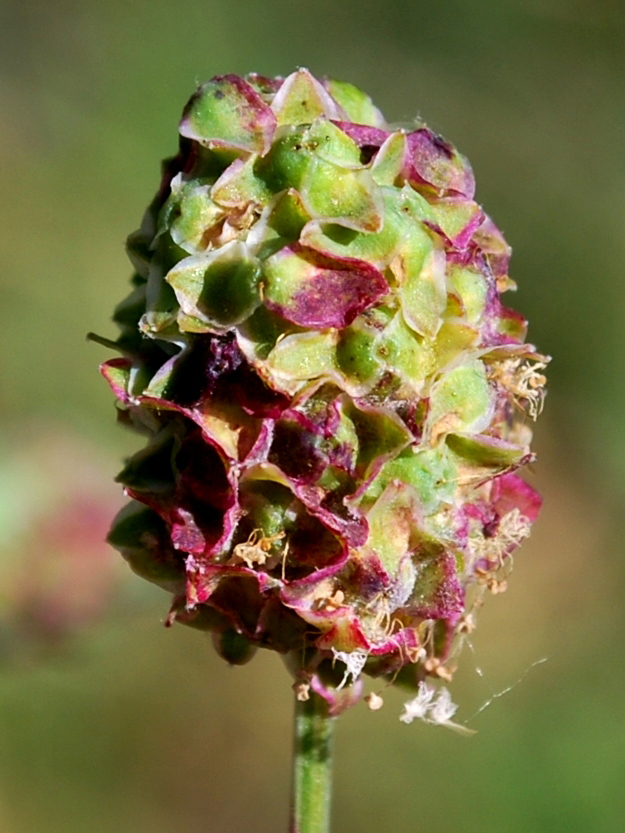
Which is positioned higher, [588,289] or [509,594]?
[588,289]

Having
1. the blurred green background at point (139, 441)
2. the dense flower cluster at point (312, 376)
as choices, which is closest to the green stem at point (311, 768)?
the dense flower cluster at point (312, 376)

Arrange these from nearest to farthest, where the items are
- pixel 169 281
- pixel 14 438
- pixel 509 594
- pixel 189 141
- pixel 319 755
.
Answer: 1. pixel 169 281
2. pixel 189 141
3. pixel 319 755
4. pixel 14 438
5. pixel 509 594

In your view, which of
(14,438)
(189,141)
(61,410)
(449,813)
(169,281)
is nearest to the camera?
(169,281)

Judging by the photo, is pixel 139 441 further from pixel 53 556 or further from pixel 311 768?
pixel 311 768

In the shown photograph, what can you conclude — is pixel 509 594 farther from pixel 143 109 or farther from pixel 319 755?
pixel 319 755

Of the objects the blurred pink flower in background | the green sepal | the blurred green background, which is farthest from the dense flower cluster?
the blurred green background

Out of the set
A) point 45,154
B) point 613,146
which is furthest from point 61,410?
point 613,146

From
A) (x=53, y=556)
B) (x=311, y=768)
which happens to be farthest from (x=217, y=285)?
(x=53, y=556)
